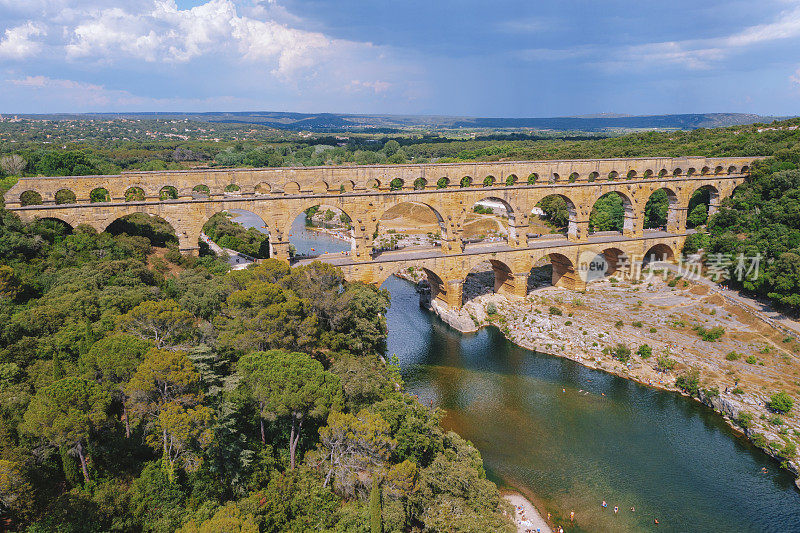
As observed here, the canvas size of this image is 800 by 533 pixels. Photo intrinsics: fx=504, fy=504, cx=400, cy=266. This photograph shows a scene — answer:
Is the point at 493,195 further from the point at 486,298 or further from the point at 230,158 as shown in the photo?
the point at 230,158

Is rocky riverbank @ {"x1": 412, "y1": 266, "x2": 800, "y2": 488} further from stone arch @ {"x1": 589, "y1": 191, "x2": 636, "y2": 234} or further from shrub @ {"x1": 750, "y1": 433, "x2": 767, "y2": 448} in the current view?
stone arch @ {"x1": 589, "y1": 191, "x2": 636, "y2": 234}

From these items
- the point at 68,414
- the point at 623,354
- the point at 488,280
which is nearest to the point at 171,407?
the point at 68,414

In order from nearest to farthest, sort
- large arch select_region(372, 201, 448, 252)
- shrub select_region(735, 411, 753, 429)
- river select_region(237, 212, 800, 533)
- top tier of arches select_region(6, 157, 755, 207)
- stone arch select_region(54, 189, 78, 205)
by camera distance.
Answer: river select_region(237, 212, 800, 533) < shrub select_region(735, 411, 753, 429) < top tier of arches select_region(6, 157, 755, 207) < stone arch select_region(54, 189, 78, 205) < large arch select_region(372, 201, 448, 252)

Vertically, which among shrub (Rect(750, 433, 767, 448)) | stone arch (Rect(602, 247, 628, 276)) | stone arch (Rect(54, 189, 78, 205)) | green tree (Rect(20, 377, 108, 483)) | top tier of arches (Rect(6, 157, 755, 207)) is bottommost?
shrub (Rect(750, 433, 767, 448))

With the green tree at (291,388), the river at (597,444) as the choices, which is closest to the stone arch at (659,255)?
the river at (597,444)

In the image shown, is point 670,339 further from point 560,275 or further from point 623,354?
point 560,275

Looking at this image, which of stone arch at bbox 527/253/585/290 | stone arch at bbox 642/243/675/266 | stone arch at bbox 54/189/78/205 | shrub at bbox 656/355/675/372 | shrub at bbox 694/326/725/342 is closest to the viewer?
shrub at bbox 656/355/675/372

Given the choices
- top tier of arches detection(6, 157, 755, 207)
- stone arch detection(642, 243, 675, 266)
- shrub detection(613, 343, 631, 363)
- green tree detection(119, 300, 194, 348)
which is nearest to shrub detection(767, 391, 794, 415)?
shrub detection(613, 343, 631, 363)

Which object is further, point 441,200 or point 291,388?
point 441,200
